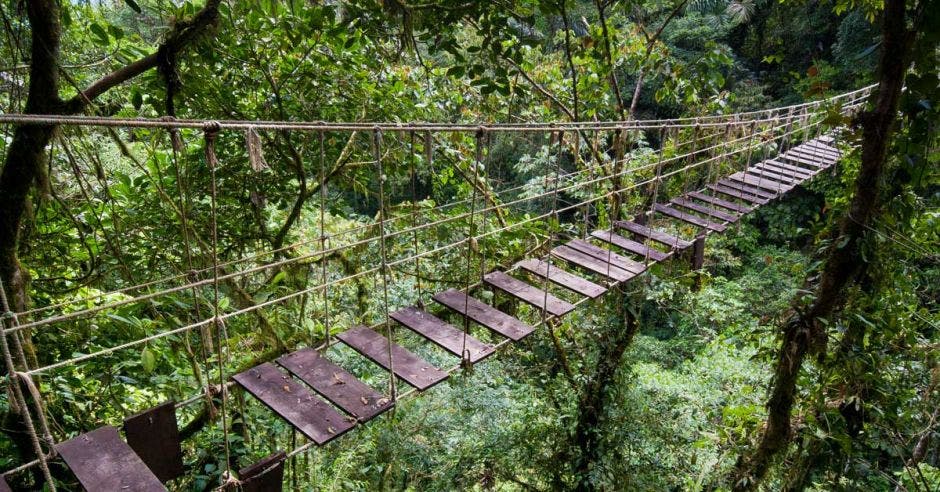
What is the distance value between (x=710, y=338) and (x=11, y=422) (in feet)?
21.8

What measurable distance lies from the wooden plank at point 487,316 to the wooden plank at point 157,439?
0.86 meters

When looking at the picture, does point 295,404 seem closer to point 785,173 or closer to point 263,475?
point 263,475

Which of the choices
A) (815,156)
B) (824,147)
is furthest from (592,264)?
(824,147)

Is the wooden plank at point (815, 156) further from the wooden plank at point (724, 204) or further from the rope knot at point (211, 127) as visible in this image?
the rope knot at point (211, 127)

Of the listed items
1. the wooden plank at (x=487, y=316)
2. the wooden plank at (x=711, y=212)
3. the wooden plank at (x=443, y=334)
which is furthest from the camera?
the wooden plank at (x=711, y=212)

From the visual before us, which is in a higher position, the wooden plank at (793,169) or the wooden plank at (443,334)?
the wooden plank at (443,334)

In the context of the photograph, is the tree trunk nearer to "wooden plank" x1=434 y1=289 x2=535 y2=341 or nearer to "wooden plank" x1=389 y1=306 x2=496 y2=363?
"wooden plank" x1=434 y1=289 x2=535 y2=341

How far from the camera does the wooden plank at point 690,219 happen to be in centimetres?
288

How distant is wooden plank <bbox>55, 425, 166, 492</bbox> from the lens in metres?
0.95

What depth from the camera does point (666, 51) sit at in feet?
13.1

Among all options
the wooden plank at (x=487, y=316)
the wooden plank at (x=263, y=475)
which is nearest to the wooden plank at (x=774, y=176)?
the wooden plank at (x=487, y=316)

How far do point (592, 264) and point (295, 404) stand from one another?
143 centimetres

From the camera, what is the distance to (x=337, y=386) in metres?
1.37

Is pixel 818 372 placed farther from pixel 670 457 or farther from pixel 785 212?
pixel 785 212
